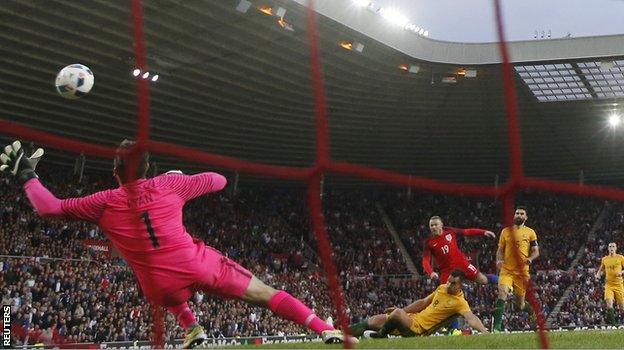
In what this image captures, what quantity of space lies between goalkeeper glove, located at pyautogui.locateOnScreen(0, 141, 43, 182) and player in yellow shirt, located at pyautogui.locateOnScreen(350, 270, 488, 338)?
4922 mm

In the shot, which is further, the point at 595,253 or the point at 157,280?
the point at 595,253

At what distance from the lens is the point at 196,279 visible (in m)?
5.05

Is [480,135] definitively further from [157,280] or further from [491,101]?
[157,280]

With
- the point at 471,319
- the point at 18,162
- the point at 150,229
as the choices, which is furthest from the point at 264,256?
the point at 18,162

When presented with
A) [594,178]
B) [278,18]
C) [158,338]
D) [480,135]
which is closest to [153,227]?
[158,338]

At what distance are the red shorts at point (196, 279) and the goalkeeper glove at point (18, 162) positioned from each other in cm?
101

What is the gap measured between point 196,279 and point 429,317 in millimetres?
4350

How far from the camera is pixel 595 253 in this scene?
89.9 feet

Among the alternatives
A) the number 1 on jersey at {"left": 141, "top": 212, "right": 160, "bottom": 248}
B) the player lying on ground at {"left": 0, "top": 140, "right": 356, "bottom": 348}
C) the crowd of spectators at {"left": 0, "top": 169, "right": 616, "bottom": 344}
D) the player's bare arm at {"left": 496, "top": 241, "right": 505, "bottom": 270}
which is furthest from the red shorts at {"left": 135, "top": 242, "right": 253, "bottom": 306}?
the crowd of spectators at {"left": 0, "top": 169, "right": 616, "bottom": 344}

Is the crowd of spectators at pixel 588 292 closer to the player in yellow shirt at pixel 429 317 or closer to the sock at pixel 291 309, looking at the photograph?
the player in yellow shirt at pixel 429 317

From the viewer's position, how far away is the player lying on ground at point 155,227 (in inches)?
185

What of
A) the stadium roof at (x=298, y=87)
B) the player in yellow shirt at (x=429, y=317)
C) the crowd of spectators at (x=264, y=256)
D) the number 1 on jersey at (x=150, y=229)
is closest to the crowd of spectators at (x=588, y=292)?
the crowd of spectators at (x=264, y=256)

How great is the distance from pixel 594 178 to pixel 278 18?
66.8 ft

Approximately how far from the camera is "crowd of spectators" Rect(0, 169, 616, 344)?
16.4 m
